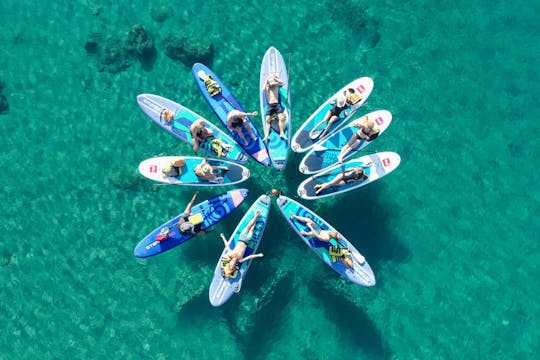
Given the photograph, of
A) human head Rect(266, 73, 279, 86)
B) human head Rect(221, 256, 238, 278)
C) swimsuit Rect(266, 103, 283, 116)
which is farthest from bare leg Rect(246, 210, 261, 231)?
human head Rect(266, 73, 279, 86)

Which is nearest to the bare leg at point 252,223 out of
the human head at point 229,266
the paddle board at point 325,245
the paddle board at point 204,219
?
the paddle board at point 204,219

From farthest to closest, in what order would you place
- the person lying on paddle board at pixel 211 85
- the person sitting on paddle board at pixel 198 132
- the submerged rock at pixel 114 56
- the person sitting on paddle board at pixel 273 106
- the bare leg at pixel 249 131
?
the submerged rock at pixel 114 56 → the person lying on paddle board at pixel 211 85 → the person sitting on paddle board at pixel 273 106 → the bare leg at pixel 249 131 → the person sitting on paddle board at pixel 198 132

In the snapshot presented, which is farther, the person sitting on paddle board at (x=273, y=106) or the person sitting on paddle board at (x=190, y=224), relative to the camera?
the person sitting on paddle board at (x=273, y=106)

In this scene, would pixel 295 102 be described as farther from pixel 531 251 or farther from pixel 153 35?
pixel 531 251

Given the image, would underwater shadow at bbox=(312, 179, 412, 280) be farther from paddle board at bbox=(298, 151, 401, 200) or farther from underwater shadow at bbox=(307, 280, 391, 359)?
underwater shadow at bbox=(307, 280, 391, 359)

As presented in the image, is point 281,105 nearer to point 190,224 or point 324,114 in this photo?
point 324,114

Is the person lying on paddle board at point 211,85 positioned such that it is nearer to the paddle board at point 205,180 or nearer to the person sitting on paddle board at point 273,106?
the person sitting on paddle board at point 273,106

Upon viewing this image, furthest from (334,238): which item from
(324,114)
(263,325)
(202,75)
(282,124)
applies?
(202,75)
